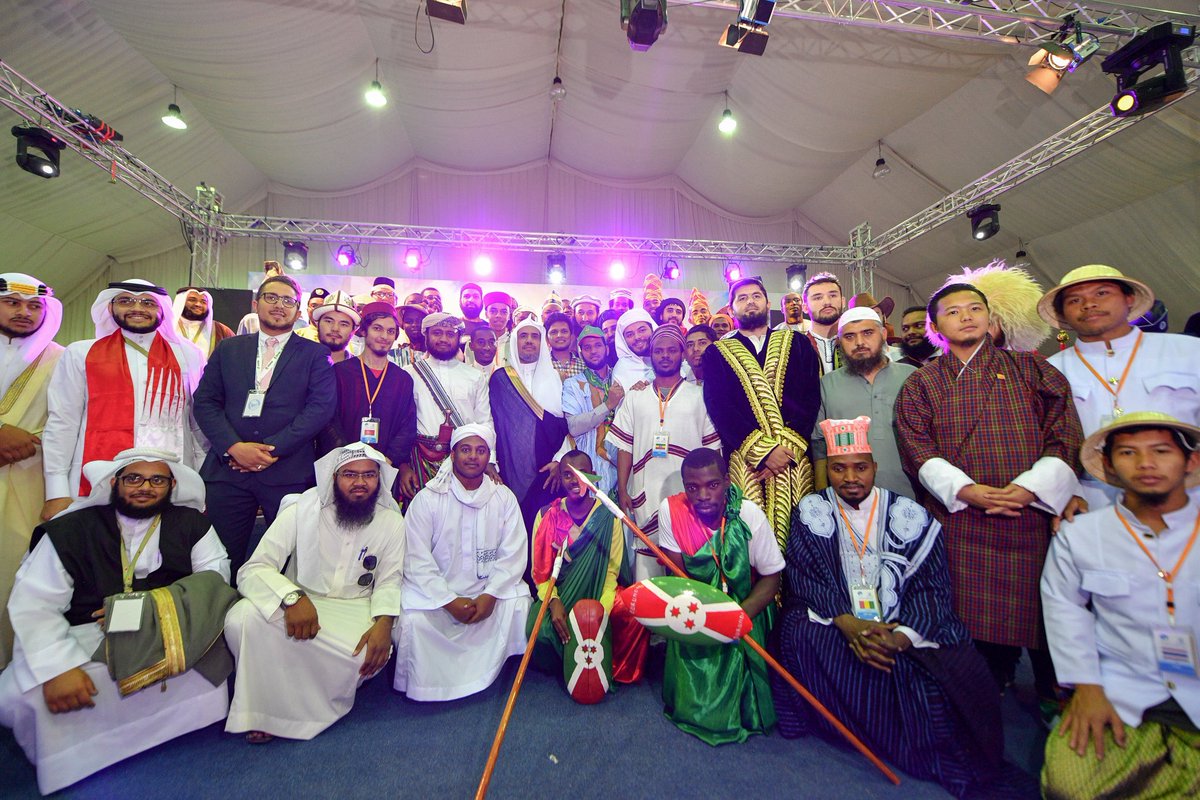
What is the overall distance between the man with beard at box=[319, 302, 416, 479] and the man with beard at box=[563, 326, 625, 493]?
1.12m

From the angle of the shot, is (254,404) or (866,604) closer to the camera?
(866,604)

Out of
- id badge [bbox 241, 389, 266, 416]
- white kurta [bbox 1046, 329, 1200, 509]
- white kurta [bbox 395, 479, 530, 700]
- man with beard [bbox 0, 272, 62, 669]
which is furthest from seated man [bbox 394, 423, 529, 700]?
white kurta [bbox 1046, 329, 1200, 509]

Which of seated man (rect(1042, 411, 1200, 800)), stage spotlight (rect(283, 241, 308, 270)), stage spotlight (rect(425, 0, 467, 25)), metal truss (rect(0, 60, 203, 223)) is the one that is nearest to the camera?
seated man (rect(1042, 411, 1200, 800))

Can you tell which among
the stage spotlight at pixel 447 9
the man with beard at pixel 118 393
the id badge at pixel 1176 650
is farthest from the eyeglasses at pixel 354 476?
the stage spotlight at pixel 447 9

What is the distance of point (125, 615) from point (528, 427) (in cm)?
223

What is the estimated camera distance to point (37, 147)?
5.64 m

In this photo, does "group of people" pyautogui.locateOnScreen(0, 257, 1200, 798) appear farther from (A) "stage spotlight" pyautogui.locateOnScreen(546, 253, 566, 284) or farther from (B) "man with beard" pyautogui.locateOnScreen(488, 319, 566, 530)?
(A) "stage spotlight" pyautogui.locateOnScreen(546, 253, 566, 284)

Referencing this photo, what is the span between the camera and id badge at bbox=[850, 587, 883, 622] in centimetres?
230

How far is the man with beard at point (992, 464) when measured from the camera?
2279mm

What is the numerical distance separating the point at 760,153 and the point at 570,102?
362cm

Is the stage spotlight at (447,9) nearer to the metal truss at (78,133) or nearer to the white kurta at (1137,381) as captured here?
the metal truss at (78,133)

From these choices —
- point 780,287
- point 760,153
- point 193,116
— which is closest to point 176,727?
point 193,116

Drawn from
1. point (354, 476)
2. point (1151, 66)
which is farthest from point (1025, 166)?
point (354, 476)

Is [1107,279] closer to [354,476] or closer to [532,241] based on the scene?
[354,476]
